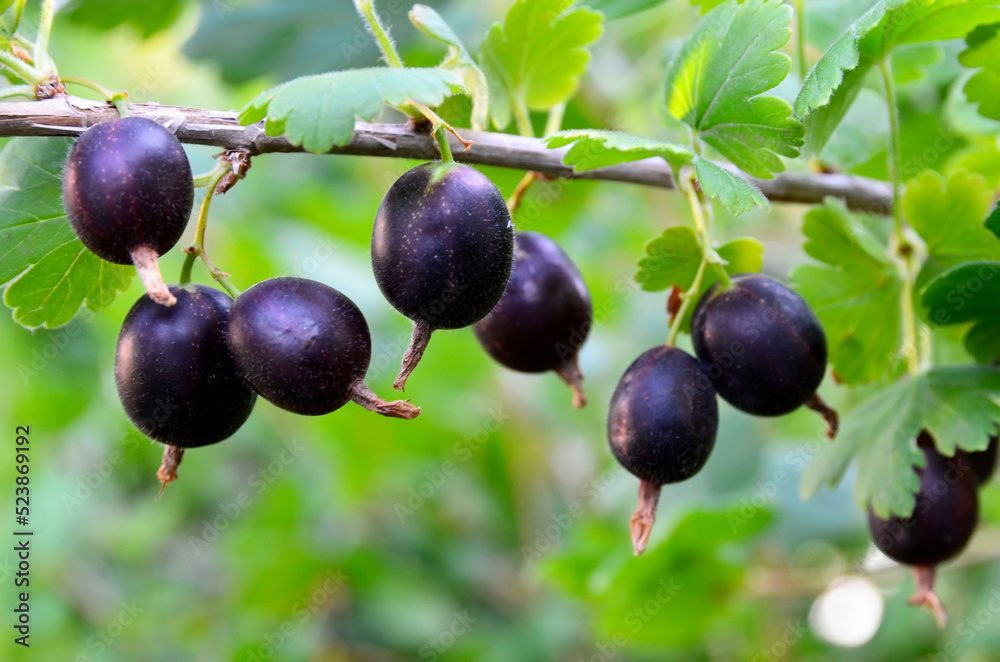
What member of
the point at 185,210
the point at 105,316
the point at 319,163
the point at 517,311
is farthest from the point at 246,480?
the point at 185,210

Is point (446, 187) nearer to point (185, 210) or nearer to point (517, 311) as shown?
point (185, 210)

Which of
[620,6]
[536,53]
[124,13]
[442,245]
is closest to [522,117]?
[536,53]

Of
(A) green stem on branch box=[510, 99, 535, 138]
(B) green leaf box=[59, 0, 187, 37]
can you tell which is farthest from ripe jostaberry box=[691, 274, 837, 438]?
(B) green leaf box=[59, 0, 187, 37]

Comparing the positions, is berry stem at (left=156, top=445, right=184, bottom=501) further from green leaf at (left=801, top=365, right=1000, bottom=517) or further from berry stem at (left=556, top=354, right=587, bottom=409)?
green leaf at (left=801, top=365, right=1000, bottom=517)

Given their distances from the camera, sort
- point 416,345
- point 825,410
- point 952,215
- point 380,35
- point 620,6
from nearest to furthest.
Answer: point 416,345 → point 380,35 → point 825,410 → point 952,215 → point 620,6

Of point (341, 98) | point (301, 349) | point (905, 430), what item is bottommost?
point (905, 430)

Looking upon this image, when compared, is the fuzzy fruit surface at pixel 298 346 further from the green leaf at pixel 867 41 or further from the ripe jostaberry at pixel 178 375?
the green leaf at pixel 867 41

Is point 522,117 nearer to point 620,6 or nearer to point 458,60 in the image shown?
point 458,60
